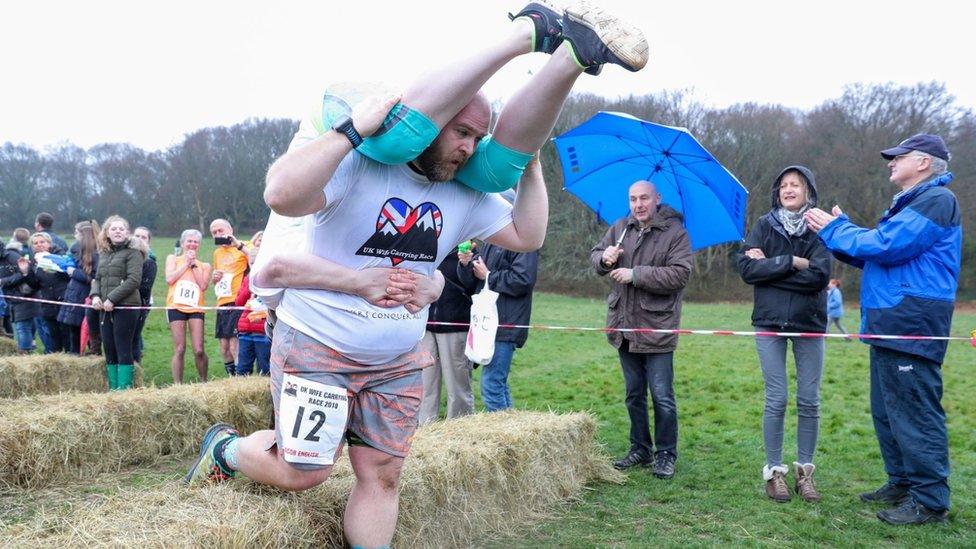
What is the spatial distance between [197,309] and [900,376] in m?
7.22

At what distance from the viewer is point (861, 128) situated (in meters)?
34.1

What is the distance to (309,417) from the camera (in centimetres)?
249

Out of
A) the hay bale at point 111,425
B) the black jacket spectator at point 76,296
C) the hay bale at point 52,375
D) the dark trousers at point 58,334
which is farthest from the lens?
the dark trousers at point 58,334

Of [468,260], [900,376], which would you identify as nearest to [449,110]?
[900,376]

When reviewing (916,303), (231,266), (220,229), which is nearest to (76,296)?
(231,266)

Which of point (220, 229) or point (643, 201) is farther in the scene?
point (220, 229)

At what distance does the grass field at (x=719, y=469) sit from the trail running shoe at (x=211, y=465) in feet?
5.24

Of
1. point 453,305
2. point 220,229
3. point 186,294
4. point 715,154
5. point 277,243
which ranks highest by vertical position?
point 715,154

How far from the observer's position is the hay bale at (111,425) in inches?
193

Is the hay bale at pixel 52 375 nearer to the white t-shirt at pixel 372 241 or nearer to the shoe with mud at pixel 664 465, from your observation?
the shoe with mud at pixel 664 465

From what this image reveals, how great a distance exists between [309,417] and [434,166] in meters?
0.96

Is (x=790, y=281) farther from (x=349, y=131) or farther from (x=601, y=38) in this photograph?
(x=349, y=131)

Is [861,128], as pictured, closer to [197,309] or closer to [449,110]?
[197,309]

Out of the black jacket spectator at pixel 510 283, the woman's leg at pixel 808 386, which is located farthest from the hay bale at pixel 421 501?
the woman's leg at pixel 808 386
